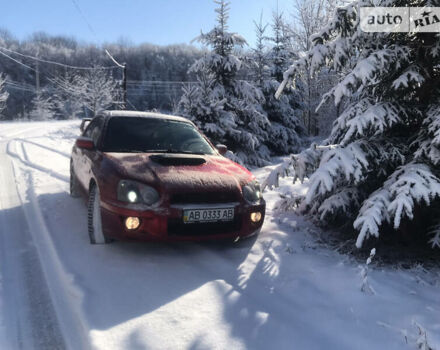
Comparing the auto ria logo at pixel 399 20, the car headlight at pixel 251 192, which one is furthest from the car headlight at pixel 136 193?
the auto ria logo at pixel 399 20

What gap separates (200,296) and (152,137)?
2364 millimetres

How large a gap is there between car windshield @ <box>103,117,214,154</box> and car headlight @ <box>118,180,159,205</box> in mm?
953

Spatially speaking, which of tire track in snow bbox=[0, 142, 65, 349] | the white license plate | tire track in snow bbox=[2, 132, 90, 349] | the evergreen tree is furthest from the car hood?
the evergreen tree

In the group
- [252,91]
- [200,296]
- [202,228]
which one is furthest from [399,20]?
[252,91]

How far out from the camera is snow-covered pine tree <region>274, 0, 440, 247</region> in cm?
314

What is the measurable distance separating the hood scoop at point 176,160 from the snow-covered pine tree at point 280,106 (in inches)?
496

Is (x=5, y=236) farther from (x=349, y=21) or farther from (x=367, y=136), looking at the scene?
(x=349, y=21)

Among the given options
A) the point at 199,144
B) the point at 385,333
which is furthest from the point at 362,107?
the point at 385,333

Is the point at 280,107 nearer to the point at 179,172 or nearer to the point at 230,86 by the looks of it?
the point at 230,86

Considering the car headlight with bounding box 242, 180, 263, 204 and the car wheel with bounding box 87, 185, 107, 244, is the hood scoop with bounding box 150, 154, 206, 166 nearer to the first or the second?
the car headlight with bounding box 242, 180, 263, 204

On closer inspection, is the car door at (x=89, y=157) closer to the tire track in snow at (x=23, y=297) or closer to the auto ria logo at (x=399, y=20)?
the tire track in snow at (x=23, y=297)

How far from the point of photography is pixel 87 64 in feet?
322

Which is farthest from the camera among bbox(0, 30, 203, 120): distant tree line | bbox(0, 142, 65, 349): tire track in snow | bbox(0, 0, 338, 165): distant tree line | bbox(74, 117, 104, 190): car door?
bbox(0, 30, 203, 120): distant tree line

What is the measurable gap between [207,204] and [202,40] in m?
9.69
